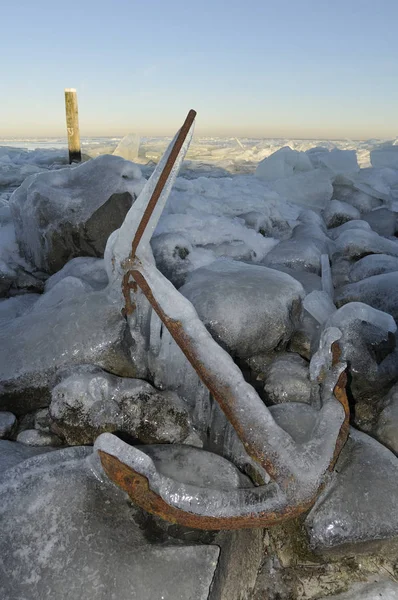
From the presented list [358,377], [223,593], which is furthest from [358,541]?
[358,377]

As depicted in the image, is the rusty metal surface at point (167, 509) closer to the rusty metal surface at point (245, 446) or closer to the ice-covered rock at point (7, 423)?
the rusty metal surface at point (245, 446)

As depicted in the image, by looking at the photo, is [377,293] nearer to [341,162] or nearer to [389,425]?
[389,425]

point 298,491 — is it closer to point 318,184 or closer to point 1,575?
point 1,575

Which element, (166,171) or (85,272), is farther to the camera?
(85,272)

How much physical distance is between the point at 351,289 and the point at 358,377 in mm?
982

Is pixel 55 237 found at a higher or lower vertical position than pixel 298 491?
higher

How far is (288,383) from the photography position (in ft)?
7.07

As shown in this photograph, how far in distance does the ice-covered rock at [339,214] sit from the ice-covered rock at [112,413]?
3.92 meters

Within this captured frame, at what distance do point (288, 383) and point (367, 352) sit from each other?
1.64 feet

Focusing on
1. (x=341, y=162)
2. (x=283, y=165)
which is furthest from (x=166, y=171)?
(x=283, y=165)

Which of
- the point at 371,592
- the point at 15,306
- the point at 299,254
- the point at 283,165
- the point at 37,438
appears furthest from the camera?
the point at 283,165

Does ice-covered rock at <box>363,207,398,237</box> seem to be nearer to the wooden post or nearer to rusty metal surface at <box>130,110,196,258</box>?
rusty metal surface at <box>130,110,196,258</box>

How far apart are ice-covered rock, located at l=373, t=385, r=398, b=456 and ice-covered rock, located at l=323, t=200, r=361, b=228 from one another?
11.5 ft

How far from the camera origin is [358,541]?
146 centimetres
